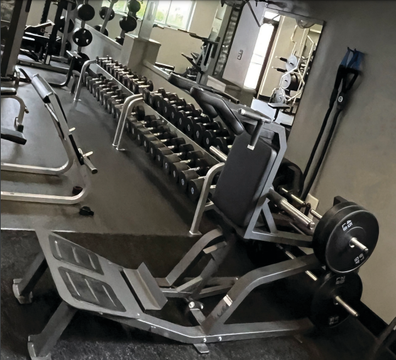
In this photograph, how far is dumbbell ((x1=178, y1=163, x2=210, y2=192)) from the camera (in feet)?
9.11

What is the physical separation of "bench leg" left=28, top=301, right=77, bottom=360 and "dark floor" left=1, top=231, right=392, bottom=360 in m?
0.04

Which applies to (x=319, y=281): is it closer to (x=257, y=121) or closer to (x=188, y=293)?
(x=188, y=293)

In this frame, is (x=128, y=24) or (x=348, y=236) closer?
(x=348, y=236)

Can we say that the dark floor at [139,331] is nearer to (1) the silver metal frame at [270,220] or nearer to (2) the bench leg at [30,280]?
(2) the bench leg at [30,280]

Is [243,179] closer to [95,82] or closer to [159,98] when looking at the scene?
[159,98]

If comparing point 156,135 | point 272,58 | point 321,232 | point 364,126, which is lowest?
point 156,135

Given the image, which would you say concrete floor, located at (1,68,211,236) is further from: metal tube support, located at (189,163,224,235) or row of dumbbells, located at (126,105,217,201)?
row of dumbbells, located at (126,105,217,201)

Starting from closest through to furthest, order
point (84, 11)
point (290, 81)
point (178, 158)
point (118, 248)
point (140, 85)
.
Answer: point (118, 248)
point (178, 158)
point (290, 81)
point (140, 85)
point (84, 11)

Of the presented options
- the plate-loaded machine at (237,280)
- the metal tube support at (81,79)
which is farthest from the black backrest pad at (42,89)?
the metal tube support at (81,79)

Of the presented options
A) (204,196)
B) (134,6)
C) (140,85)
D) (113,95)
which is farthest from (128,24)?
(204,196)

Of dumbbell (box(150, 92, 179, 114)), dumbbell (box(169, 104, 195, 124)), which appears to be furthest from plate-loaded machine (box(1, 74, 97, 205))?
dumbbell (box(150, 92, 179, 114))

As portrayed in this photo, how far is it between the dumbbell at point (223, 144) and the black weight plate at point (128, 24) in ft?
12.2

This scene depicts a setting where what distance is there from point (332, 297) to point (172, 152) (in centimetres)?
165

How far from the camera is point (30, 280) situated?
5.27 ft
